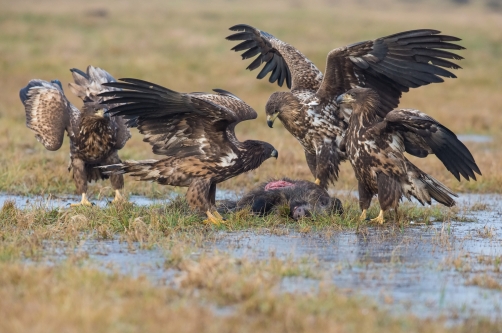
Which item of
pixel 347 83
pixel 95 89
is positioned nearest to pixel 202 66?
pixel 95 89

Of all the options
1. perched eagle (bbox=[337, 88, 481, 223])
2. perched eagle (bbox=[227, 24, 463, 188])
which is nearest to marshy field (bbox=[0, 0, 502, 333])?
perched eagle (bbox=[337, 88, 481, 223])

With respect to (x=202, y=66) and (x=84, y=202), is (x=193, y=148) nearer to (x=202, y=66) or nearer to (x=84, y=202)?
(x=84, y=202)

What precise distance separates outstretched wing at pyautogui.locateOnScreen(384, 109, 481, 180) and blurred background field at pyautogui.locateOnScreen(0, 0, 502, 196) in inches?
111

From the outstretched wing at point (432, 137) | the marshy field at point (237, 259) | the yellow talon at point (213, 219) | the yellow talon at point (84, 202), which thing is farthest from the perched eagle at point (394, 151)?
the yellow talon at point (84, 202)

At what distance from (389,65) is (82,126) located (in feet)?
10.9

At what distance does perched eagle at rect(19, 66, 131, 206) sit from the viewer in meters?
8.79

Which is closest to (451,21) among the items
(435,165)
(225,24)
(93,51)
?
(225,24)

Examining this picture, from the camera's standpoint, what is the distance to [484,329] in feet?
13.8

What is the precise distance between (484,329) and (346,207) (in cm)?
436

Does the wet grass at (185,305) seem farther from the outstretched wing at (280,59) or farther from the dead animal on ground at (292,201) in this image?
the outstretched wing at (280,59)

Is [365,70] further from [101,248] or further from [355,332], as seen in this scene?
[355,332]

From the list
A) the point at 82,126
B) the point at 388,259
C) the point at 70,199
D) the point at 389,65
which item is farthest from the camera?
the point at 70,199

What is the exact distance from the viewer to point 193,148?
7637 millimetres

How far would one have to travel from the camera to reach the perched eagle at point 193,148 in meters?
7.25
